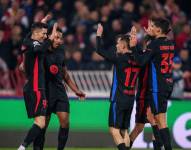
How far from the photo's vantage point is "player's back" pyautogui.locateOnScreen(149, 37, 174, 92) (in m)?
12.8

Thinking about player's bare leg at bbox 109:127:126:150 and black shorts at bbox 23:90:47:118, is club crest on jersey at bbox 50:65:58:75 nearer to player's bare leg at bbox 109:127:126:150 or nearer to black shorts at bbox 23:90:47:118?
black shorts at bbox 23:90:47:118

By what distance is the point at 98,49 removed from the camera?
12.6 metres

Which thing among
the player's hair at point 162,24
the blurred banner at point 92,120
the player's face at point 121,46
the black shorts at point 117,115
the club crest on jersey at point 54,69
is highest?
the player's hair at point 162,24

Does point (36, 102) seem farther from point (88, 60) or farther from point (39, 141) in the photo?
point (88, 60)

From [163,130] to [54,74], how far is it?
6.42ft

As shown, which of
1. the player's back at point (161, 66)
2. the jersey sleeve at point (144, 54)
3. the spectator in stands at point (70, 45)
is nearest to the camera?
the jersey sleeve at point (144, 54)

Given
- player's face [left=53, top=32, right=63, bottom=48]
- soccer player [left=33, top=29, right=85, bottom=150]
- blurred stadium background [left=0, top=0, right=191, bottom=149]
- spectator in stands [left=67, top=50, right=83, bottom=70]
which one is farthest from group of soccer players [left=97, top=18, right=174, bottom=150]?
spectator in stands [left=67, top=50, right=83, bottom=70]

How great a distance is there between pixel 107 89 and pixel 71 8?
11.1ft

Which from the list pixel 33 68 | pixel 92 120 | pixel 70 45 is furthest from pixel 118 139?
pixel 70 45

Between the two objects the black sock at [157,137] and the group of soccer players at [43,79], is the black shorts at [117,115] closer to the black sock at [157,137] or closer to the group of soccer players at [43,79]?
the black sock at [157,137]

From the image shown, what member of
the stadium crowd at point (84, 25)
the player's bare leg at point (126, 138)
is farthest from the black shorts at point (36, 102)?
the stadium crowd at point (84, 25)

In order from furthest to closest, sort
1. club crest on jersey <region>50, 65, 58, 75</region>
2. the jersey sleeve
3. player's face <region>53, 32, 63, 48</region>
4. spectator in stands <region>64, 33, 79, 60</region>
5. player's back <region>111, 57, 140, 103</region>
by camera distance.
Result: spectator in stands <region>64, 33, 79, 60</region> < club crest on jersey <region>50, 65, 58, 75</region> < player's face <region>53, 32, 63, 48</region> < player's back <region>111, 57, 140, 103</region> < the jersey sleeve

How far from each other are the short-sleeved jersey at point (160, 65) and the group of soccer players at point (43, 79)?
136 centimetres

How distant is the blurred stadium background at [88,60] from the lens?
15680mm
